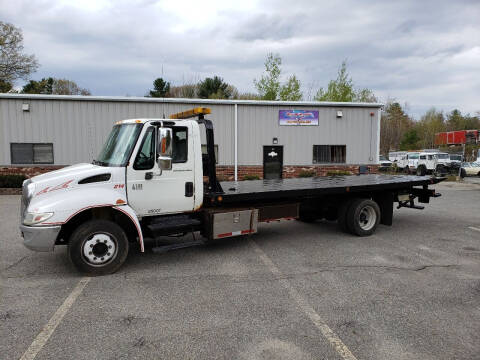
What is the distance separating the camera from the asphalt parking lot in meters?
3.49

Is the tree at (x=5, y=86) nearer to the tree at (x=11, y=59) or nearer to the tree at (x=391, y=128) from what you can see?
the tree at (x=11, y=59)

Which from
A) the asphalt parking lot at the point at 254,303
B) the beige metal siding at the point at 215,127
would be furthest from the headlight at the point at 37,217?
the beige metal siding at the point at 215,127

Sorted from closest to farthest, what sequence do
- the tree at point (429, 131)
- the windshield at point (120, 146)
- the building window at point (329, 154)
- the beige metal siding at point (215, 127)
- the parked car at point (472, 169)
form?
the windshield at point (120, 146), the beige metal siding at point (215, 127), the building window at point (329, 154), the parked car at point (472, 169), the tree at point (429, 131)

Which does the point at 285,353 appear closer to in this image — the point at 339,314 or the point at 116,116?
the point at 339,314

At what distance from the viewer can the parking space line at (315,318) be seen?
3424 mm

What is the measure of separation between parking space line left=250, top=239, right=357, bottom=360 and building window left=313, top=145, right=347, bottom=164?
14737mm

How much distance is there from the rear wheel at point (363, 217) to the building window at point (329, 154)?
1193 centimetres

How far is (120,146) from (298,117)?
48.9 feet

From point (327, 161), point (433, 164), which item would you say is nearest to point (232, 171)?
point (327, 161)

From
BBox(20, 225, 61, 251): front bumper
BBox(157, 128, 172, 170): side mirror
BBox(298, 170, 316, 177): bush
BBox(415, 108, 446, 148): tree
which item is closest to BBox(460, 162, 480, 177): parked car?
BBox(298, 170, 316, 177): bush

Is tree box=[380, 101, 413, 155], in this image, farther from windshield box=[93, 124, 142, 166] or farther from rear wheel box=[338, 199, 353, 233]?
windshield box=[93, 124, 142, 166]

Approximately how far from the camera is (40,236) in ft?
16.5

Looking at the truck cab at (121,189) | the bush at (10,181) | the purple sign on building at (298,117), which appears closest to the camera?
the truck cab at (121,189)

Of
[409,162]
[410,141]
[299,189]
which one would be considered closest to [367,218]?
[299,189]
